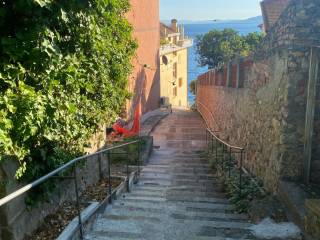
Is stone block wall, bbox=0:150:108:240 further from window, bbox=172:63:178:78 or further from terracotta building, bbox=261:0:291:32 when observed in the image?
window, bbox=172:63:178:78

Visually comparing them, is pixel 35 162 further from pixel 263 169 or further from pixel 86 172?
pixel 263 169

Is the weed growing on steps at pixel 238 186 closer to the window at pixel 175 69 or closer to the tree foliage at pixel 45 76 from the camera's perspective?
the tree foliage at pixel 45 76

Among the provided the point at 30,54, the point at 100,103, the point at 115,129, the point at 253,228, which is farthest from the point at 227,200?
the point at 115,129

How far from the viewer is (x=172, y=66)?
3159 cm

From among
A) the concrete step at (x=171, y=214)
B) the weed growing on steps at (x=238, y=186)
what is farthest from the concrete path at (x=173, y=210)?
the weed growing on steps at (x=238, y=186)

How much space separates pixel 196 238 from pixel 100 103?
3373mm

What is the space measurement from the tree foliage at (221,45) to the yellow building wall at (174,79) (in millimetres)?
2365

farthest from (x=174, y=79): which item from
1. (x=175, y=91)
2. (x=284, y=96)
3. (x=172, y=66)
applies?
(x=284, y=96)

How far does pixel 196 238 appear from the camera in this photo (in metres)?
4.20

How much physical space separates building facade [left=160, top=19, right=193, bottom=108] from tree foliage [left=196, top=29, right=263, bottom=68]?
2.29 meters

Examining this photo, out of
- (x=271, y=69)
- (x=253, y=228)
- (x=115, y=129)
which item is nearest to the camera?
(x=253, y=228)

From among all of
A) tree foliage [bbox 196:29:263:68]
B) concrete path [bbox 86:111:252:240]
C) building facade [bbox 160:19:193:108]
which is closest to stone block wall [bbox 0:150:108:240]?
concrete path [bbox 86:111:252:240]

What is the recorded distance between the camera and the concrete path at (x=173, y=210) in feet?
14.2

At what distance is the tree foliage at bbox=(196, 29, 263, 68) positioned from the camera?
3052 cm
